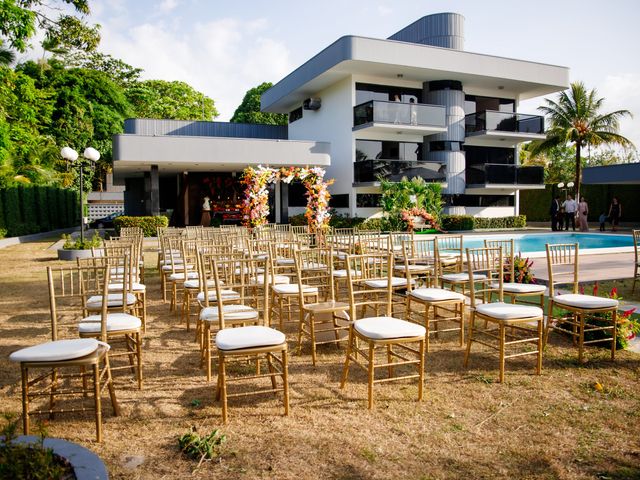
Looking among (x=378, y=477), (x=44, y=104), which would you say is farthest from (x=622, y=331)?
(x=44, y=104)

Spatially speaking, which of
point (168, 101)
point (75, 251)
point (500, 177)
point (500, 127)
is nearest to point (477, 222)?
point (500, 177)

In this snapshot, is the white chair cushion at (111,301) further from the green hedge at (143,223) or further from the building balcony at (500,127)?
the building balcony at (500,127)

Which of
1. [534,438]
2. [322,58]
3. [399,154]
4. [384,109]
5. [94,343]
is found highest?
[322,58]

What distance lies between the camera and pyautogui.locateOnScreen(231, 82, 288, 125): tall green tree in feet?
138

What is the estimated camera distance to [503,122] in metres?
24.4

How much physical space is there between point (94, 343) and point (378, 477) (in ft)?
6.16

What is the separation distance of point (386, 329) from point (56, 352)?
2.14 m

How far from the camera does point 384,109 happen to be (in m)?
21.6

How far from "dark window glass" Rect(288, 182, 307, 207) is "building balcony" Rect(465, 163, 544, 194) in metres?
8.00

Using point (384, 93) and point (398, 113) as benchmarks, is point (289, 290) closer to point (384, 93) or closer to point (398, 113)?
point (398, 113)

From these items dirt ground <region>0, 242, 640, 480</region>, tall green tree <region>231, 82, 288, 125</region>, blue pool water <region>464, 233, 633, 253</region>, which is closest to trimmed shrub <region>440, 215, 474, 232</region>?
blue pool water <region>464, 233, 633, 253</region>

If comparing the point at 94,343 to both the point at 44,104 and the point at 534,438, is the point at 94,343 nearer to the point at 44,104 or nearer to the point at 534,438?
the point at 534,438

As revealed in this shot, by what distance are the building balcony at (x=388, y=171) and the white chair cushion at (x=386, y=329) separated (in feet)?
58.8

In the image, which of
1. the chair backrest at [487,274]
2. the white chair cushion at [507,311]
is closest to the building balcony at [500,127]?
the chair backrest at [487,274]
